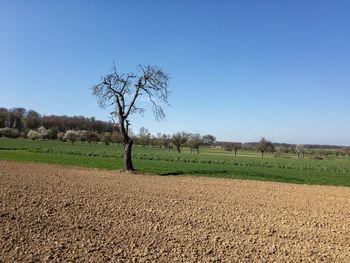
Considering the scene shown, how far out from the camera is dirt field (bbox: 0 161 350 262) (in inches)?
343

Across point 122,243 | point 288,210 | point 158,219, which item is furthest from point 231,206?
point 122,243

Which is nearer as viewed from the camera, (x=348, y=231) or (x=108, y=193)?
(x=348, y=231)

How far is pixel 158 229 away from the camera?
10672 millimetres

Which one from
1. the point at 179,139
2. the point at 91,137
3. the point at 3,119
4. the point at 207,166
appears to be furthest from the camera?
the point at 3,119

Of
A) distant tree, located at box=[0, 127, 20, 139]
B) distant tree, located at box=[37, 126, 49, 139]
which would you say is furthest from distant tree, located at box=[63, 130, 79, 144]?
distant tree, located at box=[0, 127, 20, 139]

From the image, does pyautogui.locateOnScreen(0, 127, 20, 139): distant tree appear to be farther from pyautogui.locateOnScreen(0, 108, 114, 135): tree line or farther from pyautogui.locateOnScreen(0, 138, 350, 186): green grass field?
pyautogui.locateOnScreen(0, 138, 350, 186): green grass field

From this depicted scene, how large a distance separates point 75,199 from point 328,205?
11518 millimetres

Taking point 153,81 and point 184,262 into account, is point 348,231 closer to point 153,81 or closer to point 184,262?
point 184,262

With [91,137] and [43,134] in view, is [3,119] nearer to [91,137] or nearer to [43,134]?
[43,134]

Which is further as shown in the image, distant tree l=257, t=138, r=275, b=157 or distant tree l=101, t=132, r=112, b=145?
distant tree l=101, t=132, r=112, b=145

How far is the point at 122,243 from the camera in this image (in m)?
9.32

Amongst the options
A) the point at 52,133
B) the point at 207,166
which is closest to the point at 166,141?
the point at 52,133

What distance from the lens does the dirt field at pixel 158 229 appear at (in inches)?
343

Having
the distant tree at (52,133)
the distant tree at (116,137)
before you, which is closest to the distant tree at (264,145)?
the distant tree at (116,137)
